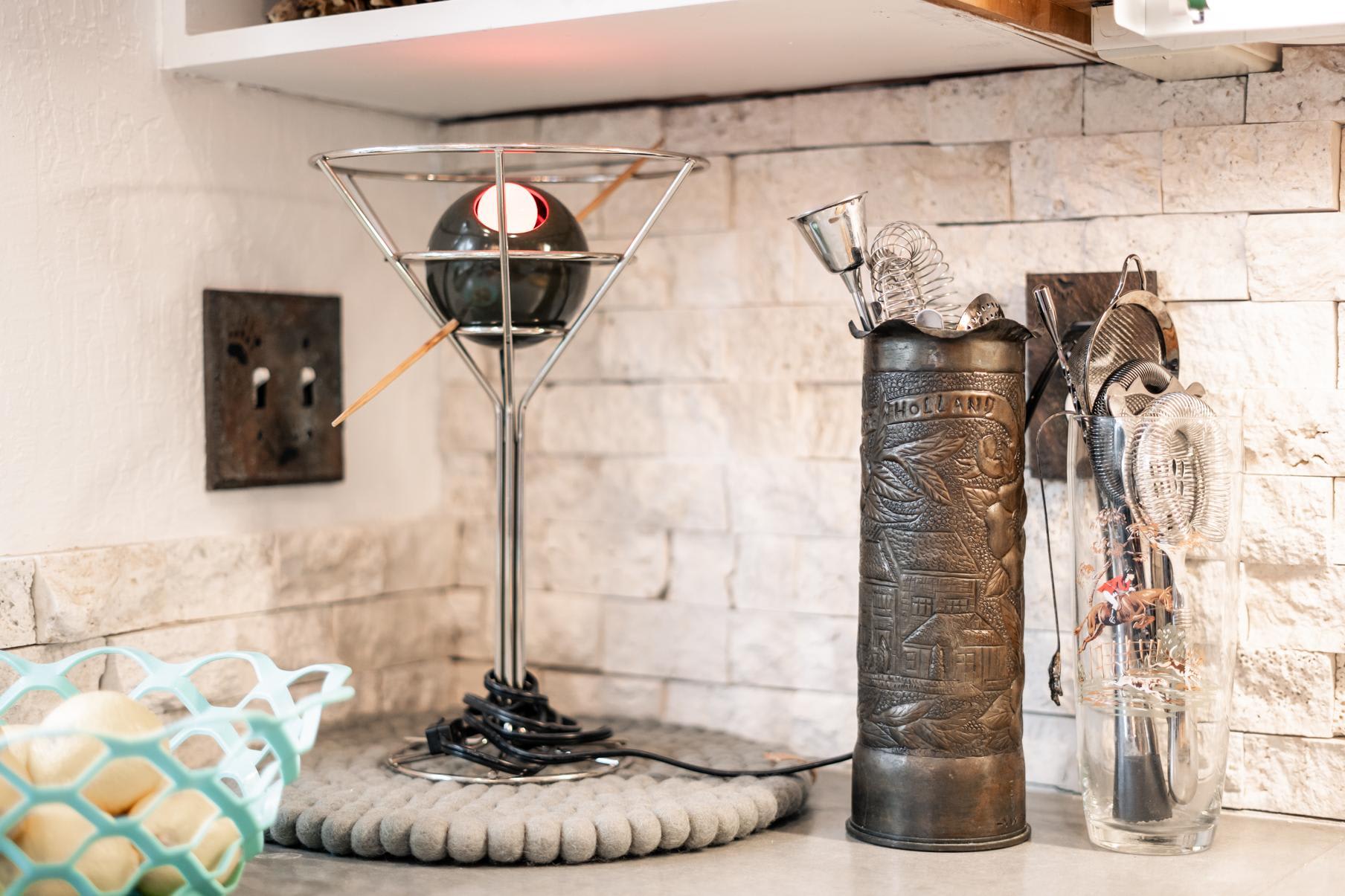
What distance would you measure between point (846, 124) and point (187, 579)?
82 cm

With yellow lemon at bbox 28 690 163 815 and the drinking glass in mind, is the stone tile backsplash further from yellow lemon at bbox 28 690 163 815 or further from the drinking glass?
yellow lemon at bbox 28 690 163 815

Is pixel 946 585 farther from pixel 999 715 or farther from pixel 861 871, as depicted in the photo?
pixel 861 871

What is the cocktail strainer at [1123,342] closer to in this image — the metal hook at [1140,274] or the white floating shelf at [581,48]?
the metal hook at [1140,274]

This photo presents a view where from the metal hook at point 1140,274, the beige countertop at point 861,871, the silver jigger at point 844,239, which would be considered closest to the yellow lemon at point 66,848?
the beige countertop at point 861,871

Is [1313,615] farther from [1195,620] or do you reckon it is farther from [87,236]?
[87,236]

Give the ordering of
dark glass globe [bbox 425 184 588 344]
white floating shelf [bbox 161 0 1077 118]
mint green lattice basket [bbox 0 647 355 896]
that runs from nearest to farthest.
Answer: mint green lattice basket [bbox 0 647 355 896] < white floating shelf [bbox 161 0 1077 118] < dark glass globe [bbox 425 184 588 344]

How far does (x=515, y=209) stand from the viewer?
1.34 metres

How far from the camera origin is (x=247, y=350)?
1522mm

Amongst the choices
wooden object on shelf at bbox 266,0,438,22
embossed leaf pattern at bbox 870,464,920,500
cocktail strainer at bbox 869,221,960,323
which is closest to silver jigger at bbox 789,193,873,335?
cocktail strainer at bbox 869,221,960,323

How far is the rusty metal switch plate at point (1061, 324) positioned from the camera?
1.39 metres

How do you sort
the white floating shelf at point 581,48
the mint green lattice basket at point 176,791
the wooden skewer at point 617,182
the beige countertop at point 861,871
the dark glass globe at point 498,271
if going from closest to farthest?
the mint green lattice basket at point 176,791, the beige countertop at point 861,871, the white floating shelf at point 581,48, the dark glass globe at point 498,271, the wooden skewer at point 617,182

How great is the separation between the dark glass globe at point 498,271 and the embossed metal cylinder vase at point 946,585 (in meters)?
0.32

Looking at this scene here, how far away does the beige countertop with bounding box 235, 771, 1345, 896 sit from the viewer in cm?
111

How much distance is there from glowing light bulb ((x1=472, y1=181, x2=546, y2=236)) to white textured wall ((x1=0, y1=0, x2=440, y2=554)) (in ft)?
1.09
